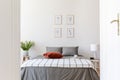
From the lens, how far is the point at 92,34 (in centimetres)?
627

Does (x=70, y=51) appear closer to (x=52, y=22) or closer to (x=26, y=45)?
(x=52, y=22)

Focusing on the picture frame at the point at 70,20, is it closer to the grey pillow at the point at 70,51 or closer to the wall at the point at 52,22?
the wall at the point at 52,22

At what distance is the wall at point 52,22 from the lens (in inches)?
247

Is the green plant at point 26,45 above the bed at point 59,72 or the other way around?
above

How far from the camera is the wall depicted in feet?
20.6

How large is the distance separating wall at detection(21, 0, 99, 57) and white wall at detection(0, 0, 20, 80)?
5.34m

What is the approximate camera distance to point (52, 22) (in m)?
6.39

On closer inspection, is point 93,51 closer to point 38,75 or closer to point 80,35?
point 80,35

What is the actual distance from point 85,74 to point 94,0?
3.32 meters
